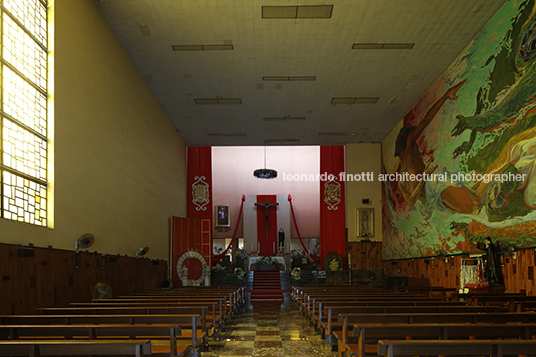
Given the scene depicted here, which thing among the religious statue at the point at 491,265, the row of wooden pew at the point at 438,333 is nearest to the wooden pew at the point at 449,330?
the row of wooden pew at the point at 438,333

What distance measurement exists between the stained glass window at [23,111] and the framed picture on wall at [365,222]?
1370 cm

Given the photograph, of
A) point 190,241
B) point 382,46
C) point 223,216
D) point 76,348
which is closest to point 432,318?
point 76,348

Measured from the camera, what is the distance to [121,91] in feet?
36.6

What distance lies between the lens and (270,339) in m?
7.47

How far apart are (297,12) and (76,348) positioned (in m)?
8.13

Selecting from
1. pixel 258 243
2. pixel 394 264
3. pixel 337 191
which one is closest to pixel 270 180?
pixel 258 243

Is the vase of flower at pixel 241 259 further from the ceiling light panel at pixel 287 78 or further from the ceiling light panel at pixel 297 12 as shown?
the ceiling light panel at pixel 297 12

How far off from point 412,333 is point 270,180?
21945 millimetres

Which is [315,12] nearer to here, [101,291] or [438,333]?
[101,291]

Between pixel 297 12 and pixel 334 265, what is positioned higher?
pixel 297 12

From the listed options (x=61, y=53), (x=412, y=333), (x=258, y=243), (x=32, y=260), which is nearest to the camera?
(x=412, y=333)

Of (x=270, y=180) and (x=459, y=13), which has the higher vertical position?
(x=459, y=13)

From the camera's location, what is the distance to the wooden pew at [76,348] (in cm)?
304

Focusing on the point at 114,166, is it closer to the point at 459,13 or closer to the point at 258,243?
the point at 459,13
